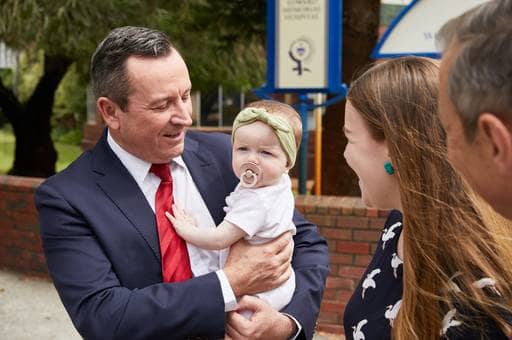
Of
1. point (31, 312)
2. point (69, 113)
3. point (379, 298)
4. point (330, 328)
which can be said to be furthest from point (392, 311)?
point (69, 113)

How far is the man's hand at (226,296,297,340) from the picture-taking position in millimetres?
2189

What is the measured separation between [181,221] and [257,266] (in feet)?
1.00

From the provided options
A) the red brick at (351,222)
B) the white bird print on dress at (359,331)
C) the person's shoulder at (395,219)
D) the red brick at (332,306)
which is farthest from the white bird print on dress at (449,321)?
the red brick at (332,306)

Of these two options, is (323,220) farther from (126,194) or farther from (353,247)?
(126,194)

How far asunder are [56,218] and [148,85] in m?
0.55

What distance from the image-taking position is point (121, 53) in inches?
92.6

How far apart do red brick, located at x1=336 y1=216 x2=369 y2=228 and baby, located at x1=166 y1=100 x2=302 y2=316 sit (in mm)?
3218

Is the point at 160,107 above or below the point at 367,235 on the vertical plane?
above

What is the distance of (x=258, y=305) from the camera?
2236 mm

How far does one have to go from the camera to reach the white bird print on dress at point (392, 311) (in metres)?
1.93

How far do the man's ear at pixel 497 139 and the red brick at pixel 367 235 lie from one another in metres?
4.35

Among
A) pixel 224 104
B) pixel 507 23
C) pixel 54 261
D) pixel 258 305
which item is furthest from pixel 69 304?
pixel 224 104

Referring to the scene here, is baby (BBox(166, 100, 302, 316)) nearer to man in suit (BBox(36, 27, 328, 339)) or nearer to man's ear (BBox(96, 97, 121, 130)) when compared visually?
man in suit (BBox(36, 27, 328, 339))

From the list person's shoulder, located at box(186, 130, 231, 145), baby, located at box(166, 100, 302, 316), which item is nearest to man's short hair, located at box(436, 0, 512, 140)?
baby, located at box(166, 100, 302, 316)
